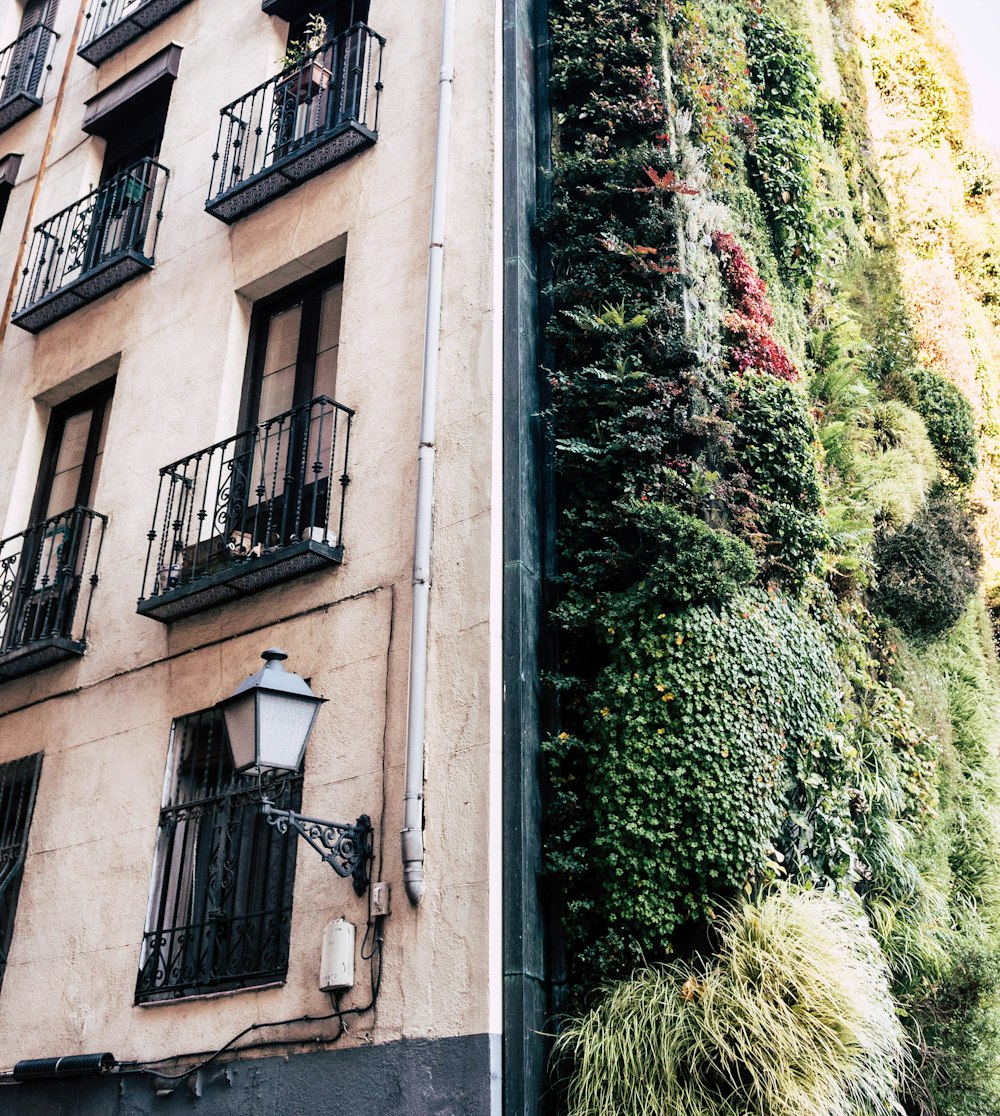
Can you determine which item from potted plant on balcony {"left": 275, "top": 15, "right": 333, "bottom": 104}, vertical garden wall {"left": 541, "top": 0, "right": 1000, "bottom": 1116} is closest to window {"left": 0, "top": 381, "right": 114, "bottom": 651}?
potted plant on balcony {"left": 275, "top": 15, "right": 333, "bottom": 104}

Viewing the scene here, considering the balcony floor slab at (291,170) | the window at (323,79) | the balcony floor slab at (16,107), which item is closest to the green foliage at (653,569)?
the balcony floor slab at (291,170)

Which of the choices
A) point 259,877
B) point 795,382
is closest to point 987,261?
point 795,382

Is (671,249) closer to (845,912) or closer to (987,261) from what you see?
(845,912)

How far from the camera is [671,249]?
862 cm

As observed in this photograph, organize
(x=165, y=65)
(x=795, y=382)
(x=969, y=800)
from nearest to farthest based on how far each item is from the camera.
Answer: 1. (x=795, y=382)
2. (x=969, y=800)
3. (x=165, y=65)

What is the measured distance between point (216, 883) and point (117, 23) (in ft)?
30.8

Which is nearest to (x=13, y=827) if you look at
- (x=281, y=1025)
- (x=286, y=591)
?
(x=286, y=591)

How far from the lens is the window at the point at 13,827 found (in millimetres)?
9359

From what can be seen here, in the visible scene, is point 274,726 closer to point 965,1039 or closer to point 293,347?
point 293,347

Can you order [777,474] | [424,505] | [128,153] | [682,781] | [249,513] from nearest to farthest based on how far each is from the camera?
[682,781] → [424,505] → [777,474] → [249,513] → [128,153]

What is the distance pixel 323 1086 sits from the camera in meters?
6.81

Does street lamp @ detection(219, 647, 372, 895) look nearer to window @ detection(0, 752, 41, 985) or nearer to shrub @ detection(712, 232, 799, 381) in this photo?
window @ detection(0, 752, 41, 985)

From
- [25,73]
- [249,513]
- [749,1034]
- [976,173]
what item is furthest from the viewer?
[976,173]

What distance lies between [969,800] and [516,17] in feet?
23.4
